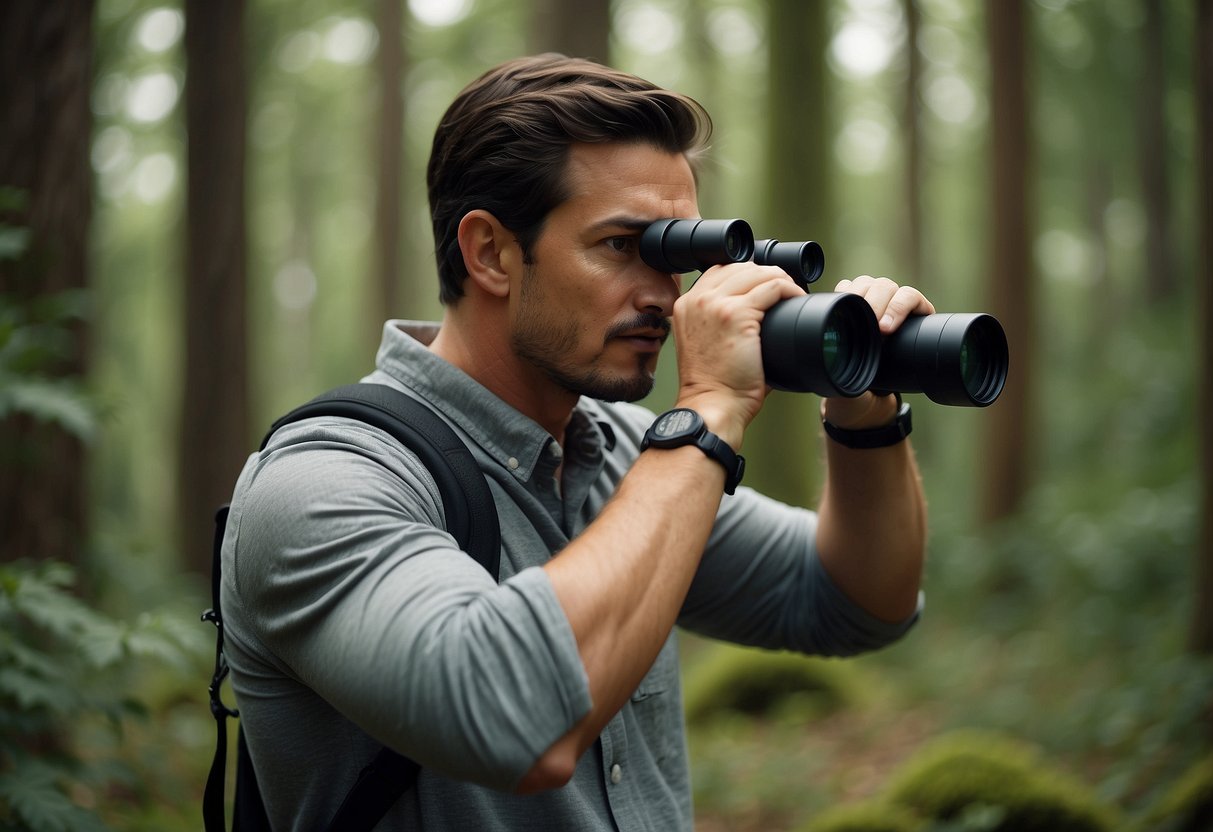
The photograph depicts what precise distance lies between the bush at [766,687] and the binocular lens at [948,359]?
5147mm

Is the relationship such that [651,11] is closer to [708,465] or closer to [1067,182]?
[1067,182]

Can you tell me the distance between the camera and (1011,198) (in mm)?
10180

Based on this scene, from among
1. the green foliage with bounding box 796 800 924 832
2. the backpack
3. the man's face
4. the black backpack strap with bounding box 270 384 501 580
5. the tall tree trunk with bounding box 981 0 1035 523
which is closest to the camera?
the backpack

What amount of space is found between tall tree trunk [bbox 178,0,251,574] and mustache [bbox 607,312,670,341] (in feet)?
23.7

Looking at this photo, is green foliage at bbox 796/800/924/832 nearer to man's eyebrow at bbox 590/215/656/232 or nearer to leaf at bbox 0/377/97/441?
man's eyebrow at bbox 590/215/656/232

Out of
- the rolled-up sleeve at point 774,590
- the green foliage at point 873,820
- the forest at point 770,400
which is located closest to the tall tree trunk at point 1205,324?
the forest at point 770,400

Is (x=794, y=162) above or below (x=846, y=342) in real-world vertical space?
above

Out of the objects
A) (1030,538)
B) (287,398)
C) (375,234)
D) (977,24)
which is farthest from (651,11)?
(1030,538)

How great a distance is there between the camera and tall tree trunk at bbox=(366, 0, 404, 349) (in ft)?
44.8

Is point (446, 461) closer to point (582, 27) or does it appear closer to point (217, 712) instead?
point (217, 712)

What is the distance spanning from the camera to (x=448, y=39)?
16.5 m

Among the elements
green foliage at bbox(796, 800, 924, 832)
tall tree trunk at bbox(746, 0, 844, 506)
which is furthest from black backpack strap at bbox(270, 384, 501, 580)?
tall tree trunk at bbox(746, 0, 844, 506)

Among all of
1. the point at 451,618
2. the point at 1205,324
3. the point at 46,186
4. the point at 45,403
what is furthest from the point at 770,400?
the point at 451,618

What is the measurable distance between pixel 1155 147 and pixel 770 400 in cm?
1267
